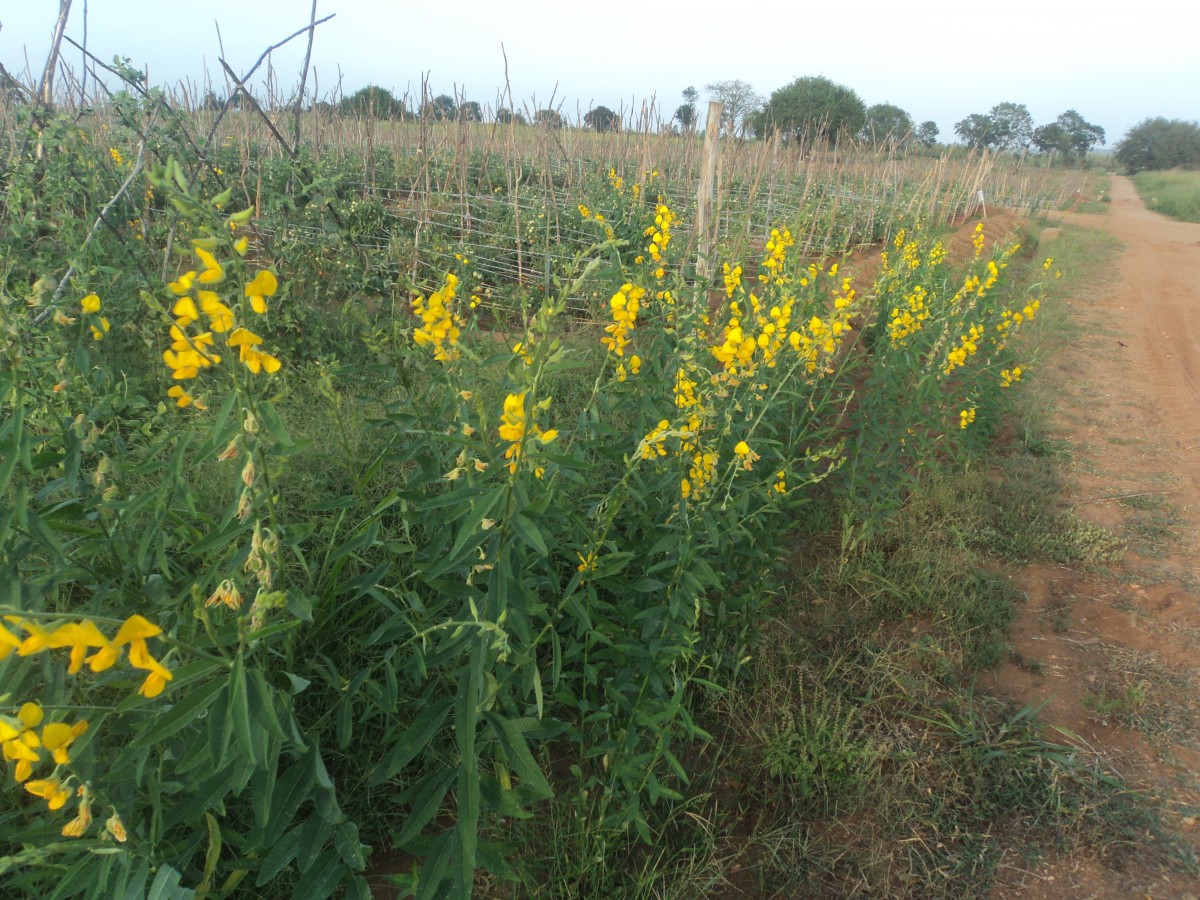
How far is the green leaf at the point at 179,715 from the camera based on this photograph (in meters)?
1.10

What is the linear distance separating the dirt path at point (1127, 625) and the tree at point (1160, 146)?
1925 inches

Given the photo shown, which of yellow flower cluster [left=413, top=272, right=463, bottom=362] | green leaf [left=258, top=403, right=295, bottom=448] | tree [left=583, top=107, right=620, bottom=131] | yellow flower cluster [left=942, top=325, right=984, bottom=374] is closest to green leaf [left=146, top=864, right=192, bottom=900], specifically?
green leaf [left=258, top=403, right=295, bottom=448]

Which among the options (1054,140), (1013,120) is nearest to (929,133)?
(1013,120)

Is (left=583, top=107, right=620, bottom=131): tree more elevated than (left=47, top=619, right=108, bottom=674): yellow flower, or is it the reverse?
(left=583, top=107, right=620, bottom=131): tree

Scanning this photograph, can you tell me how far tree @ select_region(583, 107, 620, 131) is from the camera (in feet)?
36.6

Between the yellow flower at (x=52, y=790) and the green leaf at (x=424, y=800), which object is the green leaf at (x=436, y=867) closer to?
the green leaf at (x=424, y=800)

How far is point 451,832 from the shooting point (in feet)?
4.42

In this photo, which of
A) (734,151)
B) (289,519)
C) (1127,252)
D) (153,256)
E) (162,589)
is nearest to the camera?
(162,589)

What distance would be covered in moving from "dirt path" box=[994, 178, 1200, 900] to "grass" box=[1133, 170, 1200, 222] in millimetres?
21085

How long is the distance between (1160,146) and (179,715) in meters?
57.2

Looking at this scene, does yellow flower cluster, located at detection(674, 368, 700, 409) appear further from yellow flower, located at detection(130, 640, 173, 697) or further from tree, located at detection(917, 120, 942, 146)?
tree, located at detection(917, 120, 942, 146)

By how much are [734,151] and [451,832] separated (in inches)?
390

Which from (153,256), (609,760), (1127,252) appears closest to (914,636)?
(609,760)

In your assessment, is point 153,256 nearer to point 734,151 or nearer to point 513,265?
point 513,265
